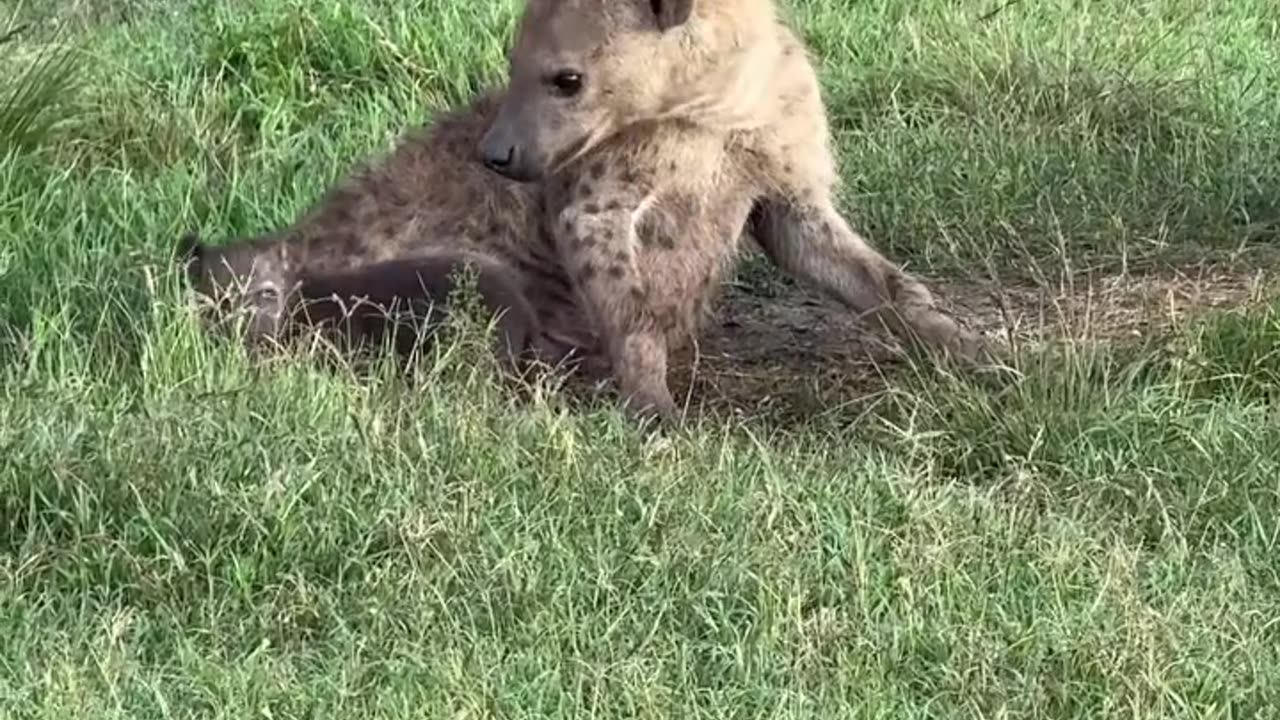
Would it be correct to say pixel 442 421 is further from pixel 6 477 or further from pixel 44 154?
pixel 44 154

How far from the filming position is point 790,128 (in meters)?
4.61

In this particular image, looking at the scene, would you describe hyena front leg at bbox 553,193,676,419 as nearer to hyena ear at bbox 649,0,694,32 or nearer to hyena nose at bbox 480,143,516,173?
hyena nose at bbox 480,143,516,173

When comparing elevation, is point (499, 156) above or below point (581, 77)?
below

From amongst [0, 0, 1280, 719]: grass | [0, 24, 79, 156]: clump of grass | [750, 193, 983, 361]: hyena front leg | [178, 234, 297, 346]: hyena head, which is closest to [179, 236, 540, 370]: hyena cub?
[178, 234, 297, 346]: hyena head

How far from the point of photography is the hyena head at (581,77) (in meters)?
4.39

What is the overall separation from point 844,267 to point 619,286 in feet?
1.62

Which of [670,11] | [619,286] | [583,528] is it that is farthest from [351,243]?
[583,528]

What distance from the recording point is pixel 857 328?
4.98 meters

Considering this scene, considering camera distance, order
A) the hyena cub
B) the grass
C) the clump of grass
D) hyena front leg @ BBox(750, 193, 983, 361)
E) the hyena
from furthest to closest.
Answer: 1. the clump of grass
2. hyena front leg @ BBox(750, 193, 983, 361)
3. the hyena
4. the hyena cub
5. the grass

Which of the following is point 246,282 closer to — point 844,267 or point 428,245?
point 428,245

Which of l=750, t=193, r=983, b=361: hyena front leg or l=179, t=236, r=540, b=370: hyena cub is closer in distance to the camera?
l=179, t=236, r=540, b=370: hyena cub

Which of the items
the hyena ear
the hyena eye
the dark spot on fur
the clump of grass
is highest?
the hyena ear

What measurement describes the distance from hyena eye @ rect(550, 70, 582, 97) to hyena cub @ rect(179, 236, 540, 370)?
361 mm

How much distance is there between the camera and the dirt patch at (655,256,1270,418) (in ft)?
14.9
